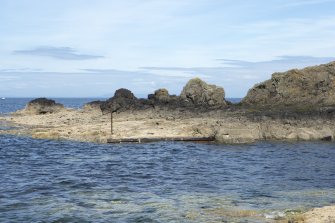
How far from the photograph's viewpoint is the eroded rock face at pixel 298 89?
6093 centimetres

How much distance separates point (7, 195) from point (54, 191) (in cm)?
232

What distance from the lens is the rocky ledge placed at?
48875 millimetres

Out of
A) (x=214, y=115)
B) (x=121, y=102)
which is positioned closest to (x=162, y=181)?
(x=214, y=115)

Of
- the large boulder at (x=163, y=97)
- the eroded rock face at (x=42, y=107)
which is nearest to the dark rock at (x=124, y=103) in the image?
the large boulder at (x=163, y=97)

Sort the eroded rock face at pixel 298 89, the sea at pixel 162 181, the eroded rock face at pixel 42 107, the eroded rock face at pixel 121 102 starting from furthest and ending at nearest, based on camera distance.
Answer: the eroded rock face at pixel 42 107, the eroded rock face at pixel 121 102, the eroded rock face at pixel 298 89, the sea at pixel 162 181

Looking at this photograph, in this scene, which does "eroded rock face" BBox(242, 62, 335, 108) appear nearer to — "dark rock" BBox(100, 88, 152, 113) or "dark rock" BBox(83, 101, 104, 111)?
"dark rock" BBox(100, 88, 152, 113)

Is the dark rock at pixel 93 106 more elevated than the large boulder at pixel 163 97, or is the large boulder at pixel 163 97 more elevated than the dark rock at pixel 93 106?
the large boulder at pixel 163 97

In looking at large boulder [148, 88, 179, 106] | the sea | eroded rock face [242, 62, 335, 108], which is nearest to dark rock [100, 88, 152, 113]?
large boulder [148, 88, 179, 106]

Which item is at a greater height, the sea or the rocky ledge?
the rocky ledge

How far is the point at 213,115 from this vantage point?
6006cm

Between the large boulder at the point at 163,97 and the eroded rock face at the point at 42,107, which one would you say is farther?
the eroded rock face at the point at 42,107

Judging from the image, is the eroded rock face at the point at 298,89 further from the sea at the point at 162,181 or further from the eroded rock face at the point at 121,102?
the eroded rock face at the point at 121,102

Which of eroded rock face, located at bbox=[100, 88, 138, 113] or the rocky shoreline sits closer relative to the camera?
the rocky shoreline

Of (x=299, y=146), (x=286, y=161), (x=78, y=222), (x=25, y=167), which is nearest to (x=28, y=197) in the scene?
(x=78, y=222)
